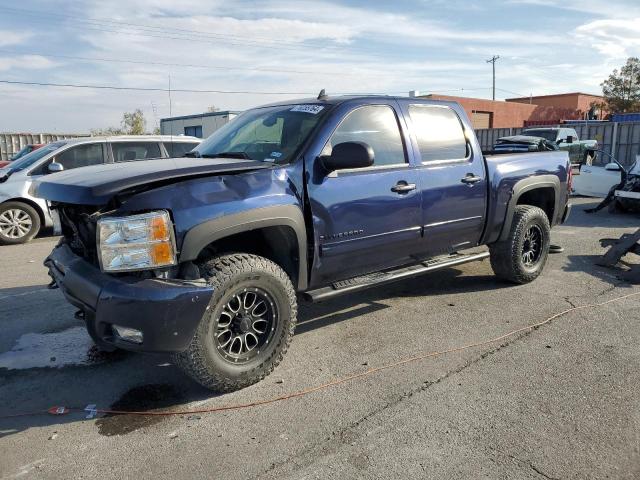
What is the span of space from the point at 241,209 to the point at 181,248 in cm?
46

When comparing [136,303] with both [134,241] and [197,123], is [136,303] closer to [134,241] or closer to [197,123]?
[134,241]

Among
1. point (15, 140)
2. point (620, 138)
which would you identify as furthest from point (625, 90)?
point (15, 140)

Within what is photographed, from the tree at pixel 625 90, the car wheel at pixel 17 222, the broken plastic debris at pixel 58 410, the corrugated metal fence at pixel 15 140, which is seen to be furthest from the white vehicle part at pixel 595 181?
the tree at pixel 625 90

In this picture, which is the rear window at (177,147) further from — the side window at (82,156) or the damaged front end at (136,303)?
the damaged front end at (136,303)

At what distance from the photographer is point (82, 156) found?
9062mm

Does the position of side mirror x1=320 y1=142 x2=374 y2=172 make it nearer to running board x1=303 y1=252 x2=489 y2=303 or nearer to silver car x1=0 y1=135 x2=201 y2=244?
running board x1=303 y1=252 x2=489 y2=303

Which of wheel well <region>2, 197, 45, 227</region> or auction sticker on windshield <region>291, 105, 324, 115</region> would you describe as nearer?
auction sticker on windshield <region>291, 105, 324, 115</region>

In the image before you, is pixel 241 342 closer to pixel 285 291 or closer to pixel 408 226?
pixel 285 291

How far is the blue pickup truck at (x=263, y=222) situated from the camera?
3.10m

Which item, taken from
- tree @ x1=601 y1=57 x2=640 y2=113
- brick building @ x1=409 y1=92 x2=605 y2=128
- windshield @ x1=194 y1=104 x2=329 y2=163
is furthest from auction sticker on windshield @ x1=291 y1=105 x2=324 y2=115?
tree @ x1=601 y1=57 x2=640 y2=113

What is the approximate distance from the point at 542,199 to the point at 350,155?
351 cm

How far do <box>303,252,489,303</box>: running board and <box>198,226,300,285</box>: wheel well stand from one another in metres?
0.22

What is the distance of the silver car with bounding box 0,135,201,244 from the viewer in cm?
888

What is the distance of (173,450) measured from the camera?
9.50 feet
